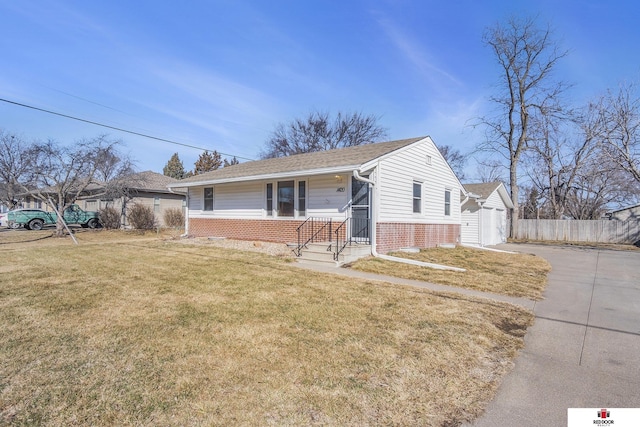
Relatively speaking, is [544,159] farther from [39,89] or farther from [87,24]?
[39,89]

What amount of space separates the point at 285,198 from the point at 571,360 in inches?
404

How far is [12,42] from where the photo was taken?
461 inches

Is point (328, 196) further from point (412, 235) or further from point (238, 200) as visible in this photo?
point (238, 200)

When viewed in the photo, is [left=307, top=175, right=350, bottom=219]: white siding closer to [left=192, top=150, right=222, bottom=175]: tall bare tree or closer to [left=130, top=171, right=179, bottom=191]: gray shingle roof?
[left=130, top=171, right=179, bottom=191]: gray shingle roof

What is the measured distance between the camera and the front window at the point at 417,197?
13.2 metres

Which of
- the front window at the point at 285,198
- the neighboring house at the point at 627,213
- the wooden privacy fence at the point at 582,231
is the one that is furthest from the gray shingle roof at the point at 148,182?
the neighboring house at the point at 627,213

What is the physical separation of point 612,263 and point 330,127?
27.7 meters

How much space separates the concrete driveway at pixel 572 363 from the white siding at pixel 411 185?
573 cm

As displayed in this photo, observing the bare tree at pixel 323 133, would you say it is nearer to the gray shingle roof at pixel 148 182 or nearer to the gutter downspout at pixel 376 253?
the gray shingle roof at pixel 148 182

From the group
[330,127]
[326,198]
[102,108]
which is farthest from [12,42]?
[330,127]

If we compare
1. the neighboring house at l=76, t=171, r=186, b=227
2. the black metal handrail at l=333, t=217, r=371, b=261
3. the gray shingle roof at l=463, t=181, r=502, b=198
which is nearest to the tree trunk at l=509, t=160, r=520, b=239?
the gray shingle roof at l=463, t=181, r=502, b=198

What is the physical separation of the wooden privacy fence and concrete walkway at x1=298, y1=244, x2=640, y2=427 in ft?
67.1

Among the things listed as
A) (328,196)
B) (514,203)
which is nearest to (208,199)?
(328,196)

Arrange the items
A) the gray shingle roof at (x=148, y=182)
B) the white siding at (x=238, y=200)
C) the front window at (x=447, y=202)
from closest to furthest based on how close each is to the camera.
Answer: the white siding at (x=238, y=200)
the front window at (x=447, y=202)
the gray shingle roof at (x=148, y=182)
